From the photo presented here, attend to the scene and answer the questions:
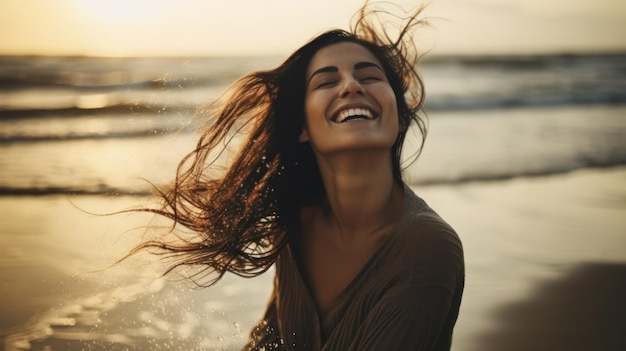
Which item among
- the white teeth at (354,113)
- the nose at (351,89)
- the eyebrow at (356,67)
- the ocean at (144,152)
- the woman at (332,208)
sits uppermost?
the eyebrow at (356,67)

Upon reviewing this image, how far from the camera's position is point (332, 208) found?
3.54m

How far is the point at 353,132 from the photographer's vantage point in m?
3.23

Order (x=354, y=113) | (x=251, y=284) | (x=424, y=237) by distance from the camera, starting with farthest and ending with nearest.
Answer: (x=251, y=284)
(x=354, y=113)
(x=424, y=237)

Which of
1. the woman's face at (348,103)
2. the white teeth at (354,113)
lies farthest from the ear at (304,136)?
the white teeth at (354,113)

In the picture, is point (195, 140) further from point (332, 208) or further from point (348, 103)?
point (348, 103)

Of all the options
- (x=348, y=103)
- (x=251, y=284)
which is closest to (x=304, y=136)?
(x=348, y=103)

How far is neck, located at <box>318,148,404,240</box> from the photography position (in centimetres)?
332

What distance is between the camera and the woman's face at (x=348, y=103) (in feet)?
10.7

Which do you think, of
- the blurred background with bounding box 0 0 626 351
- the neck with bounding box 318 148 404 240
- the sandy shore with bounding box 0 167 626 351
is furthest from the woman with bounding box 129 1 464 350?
the sandy shore with bounding box 0 167 626 351

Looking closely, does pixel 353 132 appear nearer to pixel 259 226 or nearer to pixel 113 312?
pixel 259 226

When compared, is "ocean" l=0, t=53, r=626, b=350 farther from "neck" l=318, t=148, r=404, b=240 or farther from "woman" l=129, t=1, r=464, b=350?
"neck" l=318, t=148, r=404, b=240

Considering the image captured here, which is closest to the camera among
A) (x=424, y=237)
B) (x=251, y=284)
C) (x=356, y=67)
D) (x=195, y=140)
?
(x=424, y=237)

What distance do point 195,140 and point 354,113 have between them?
5.54 m

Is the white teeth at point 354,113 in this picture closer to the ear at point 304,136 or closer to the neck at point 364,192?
the neck at point 364,192
